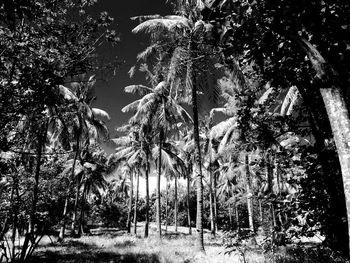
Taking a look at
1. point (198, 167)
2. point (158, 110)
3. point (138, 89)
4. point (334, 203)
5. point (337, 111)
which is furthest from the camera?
point (138, 89)

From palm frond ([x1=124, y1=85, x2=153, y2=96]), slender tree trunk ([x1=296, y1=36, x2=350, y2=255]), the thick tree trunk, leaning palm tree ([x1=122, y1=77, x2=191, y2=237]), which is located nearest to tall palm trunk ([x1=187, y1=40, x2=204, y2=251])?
leaning palm tree ([x1=122, y1=77, x2=191, y2=237])

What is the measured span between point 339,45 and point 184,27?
33.9 ft

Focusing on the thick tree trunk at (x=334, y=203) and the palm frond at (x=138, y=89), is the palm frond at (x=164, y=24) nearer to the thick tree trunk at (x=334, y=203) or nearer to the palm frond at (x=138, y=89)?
the palm frond at (x=138, y=89)

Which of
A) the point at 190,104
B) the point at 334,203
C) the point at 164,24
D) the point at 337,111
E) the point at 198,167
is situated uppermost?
the point at 164,24

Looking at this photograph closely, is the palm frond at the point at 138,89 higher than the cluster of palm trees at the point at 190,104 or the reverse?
higher

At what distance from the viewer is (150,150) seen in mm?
25750

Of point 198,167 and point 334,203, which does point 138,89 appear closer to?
point 198,167

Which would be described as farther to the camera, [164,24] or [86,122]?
[86,122]

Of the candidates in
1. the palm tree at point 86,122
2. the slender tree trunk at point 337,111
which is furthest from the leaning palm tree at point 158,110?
the slender tree trunk at point 337,111

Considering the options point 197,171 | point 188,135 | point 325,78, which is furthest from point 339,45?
point 188,135

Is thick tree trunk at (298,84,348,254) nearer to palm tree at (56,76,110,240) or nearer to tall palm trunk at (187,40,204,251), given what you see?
tall palm trunk at (187,40,204,251)

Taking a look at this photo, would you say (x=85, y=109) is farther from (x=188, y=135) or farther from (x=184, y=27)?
(x=188, y=135)

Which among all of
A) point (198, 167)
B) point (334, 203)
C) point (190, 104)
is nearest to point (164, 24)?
point (190, 104)

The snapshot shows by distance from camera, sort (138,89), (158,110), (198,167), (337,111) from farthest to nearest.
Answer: (138,89)
(158,110)
(198,167)
(337,111)
